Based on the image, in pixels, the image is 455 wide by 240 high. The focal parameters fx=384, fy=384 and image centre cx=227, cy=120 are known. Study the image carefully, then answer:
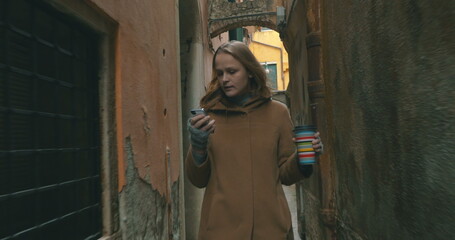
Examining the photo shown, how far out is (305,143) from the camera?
63.2 inches

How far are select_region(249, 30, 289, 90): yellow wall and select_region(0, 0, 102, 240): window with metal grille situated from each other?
83.2 feet

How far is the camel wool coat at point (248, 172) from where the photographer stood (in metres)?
1.77

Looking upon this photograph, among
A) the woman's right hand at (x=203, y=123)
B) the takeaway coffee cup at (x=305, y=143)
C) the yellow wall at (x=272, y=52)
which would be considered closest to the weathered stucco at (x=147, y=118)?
the woman's right hand at (x=203, y=123)

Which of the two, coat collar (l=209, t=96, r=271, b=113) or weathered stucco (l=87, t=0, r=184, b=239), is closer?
coat collar (l=209, t=96, r=271, b=113)

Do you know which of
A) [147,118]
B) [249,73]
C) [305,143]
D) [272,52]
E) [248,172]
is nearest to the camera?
[305,143]

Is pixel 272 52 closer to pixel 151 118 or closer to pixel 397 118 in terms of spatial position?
pixel 151 118

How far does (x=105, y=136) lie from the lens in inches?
100

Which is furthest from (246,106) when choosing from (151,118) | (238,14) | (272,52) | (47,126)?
(272,52)

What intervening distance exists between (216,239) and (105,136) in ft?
3.82

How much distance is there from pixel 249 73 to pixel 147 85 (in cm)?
157

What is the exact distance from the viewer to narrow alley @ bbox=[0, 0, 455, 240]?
1.46m

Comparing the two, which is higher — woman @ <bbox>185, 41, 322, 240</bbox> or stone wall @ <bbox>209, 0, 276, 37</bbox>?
stone wall @ <bbox>209, 0, 276, 37</bbox>

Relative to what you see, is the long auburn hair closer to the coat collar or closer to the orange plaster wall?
the coat collar

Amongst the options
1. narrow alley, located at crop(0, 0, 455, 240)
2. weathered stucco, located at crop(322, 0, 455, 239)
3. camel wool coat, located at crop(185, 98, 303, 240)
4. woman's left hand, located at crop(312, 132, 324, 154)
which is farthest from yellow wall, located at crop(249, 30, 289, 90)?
woman's left hand, located at crop(312, 132, 324, 154)
